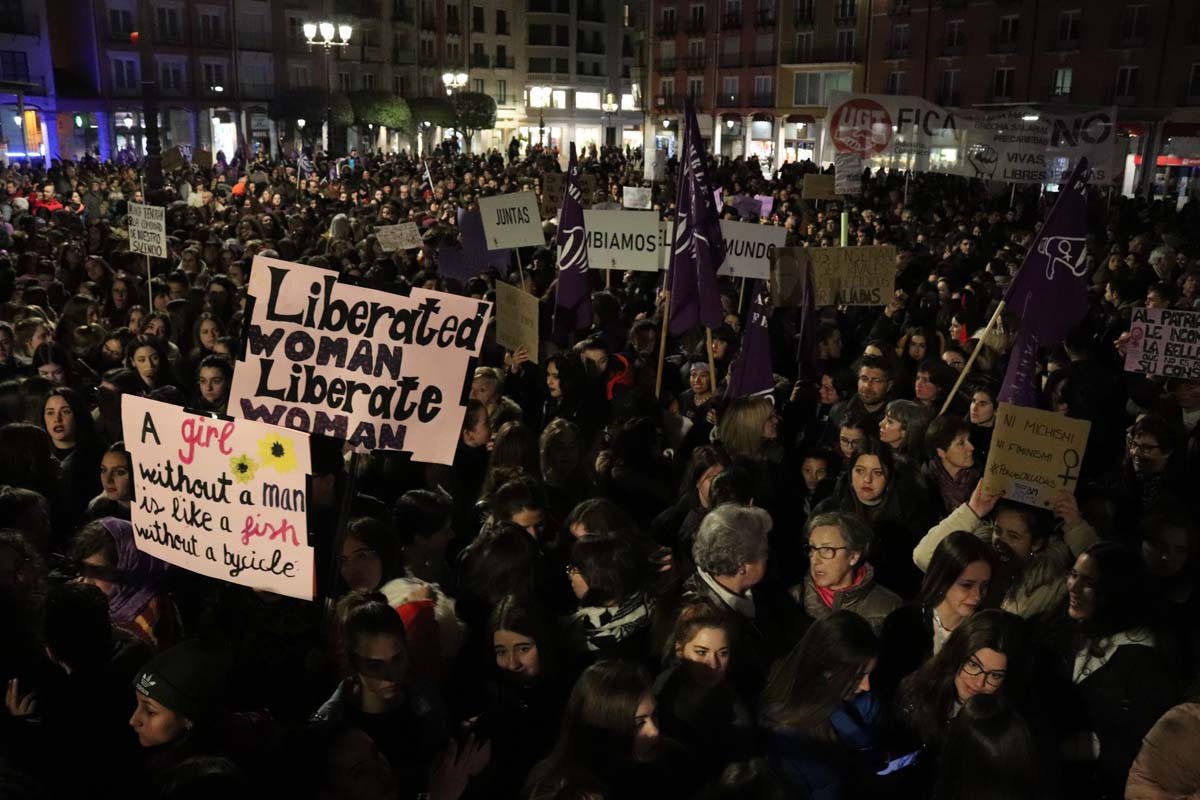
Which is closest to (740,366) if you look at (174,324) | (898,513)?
(898,513)

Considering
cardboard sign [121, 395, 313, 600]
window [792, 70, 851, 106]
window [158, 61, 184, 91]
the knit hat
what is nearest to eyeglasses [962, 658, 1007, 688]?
cardboard sign [121, 395, 313, 600]

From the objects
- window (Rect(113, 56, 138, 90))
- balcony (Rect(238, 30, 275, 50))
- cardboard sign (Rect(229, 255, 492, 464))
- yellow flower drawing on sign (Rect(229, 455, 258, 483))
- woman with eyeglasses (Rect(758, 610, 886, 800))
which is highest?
balcony (Rect(238, 30, 275, 50))

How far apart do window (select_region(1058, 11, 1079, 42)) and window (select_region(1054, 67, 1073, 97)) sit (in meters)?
1.21

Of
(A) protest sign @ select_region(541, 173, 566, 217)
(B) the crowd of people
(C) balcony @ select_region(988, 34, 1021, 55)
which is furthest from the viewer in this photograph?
(C) balcony @ select_region(988, 34, 1021, 55)

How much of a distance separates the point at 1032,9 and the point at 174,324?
1713 inches

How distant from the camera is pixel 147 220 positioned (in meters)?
10.6

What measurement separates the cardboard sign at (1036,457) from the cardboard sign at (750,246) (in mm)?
4927

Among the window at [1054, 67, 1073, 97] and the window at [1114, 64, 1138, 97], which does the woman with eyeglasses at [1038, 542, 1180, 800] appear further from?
the window at [1054, 67, 1073, 97]

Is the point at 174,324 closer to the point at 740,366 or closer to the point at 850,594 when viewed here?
the point at 740,366

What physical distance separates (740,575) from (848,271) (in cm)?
521

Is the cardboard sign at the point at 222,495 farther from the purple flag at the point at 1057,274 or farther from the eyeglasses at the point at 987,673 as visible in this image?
the purple flag at the point at 1057,274

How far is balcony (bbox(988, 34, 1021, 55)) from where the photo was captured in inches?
1742

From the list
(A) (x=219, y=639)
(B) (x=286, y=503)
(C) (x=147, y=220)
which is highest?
(C) (x=147, y=220)

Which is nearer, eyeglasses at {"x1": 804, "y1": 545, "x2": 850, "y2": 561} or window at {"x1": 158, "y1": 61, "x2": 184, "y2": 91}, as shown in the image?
eyeglasses at {"x1": 804, "y1": 545, "x2": 850, "y2": 561}
